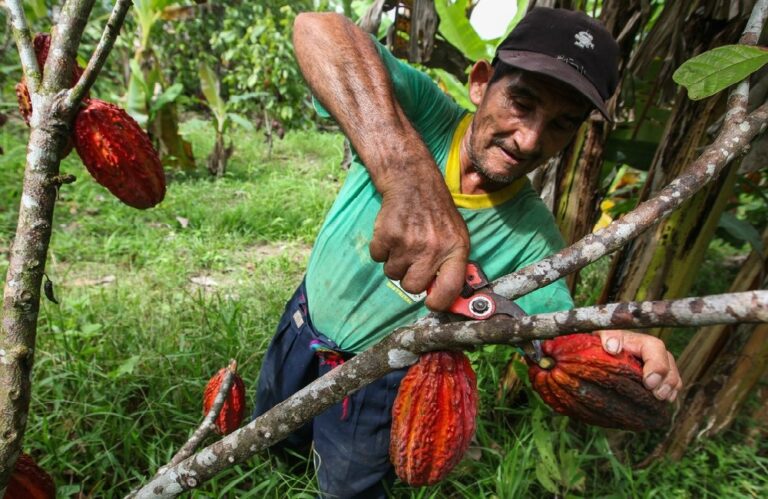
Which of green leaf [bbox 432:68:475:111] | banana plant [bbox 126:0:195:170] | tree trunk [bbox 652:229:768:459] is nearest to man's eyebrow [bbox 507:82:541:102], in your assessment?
tree trunk [bbox 652:229:768:459]

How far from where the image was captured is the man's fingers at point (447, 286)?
2.43 ft

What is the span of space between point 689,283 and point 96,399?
89.1 inches

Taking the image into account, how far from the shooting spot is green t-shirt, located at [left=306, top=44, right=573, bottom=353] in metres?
1.43

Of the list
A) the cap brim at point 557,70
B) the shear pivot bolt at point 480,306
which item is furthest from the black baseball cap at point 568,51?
the shear pivot bolt at point 480,306

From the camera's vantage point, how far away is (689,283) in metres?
1.92

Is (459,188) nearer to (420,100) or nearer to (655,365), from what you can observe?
(420,100)

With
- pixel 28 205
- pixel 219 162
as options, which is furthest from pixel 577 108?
pixel 219 162

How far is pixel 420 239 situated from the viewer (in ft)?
2.60

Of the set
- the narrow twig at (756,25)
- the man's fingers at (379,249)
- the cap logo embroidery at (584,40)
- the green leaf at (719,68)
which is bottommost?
the man's fingers at (379,249)

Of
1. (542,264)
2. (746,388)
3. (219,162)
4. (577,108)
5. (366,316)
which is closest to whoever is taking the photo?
(542,264)

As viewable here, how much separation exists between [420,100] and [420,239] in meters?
0.76

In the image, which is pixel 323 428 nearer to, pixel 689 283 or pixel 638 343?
pixel 638 343

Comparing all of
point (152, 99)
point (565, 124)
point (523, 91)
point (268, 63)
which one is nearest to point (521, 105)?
point (523, 91)

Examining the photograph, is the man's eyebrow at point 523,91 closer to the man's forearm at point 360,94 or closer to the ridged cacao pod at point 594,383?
the man's forearm at point 360,94
